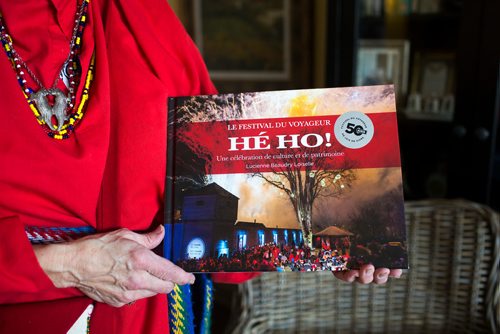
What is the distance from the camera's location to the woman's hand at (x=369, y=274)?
29.6 inches

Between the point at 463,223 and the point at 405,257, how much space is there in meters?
0.75

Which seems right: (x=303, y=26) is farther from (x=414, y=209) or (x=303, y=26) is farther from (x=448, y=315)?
(x=448, y=315)

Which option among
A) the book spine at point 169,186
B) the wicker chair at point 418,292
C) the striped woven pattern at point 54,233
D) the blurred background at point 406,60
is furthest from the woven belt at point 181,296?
the blurred background at point 406,60

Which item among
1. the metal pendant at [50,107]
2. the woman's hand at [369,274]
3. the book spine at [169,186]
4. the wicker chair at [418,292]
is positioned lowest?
the wicker chair at [418,292]

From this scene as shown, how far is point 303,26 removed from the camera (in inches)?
83.4

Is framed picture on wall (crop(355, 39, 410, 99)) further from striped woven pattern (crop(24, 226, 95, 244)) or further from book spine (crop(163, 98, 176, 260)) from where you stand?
striped woven pattern (crop(24, 226, 95, 244))

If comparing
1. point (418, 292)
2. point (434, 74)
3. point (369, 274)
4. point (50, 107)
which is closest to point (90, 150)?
point (50, 107)

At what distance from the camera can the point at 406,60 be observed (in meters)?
1.82

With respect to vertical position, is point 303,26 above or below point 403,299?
above

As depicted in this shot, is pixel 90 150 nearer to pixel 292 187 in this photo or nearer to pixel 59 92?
pixel 59 92

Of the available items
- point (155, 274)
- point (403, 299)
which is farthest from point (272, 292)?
point (155, 274)

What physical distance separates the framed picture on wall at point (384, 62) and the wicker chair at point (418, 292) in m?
0.58

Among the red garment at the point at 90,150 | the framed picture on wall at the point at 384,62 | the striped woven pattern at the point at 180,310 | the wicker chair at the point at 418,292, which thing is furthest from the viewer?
the framed picture on wall at the point at 384,62

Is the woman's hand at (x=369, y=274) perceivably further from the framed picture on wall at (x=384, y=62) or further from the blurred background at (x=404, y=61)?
the framed picture on wall at (x=384, y=62)
